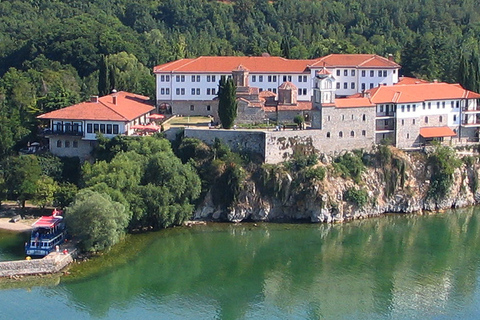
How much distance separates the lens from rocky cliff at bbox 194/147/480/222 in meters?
51.7

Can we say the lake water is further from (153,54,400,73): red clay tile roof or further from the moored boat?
(153,54,400,73): red clay tile roof

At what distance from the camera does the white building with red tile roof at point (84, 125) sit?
179ft

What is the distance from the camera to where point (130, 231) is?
49344 mm

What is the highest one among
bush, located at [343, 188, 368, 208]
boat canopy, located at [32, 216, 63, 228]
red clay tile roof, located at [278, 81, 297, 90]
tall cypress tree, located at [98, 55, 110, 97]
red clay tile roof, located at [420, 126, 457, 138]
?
tall cypress tree, located at [98, 55, 110, 97]

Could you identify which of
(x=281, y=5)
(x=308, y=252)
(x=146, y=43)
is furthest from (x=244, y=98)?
(x=281, y=5)

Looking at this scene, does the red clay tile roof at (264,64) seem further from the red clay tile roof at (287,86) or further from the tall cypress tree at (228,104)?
the tall cypress tree at (228,104)

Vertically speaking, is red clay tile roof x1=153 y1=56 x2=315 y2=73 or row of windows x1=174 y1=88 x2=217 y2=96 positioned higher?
red clay tile roof x1=153 y1=56 x2=315 y2=73

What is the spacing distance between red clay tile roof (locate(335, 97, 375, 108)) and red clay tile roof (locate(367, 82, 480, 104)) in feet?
2.50

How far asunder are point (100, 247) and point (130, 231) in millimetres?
4685

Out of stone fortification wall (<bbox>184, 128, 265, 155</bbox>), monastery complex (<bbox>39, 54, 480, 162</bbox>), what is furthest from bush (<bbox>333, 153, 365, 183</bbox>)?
stone fortification wall (<bbox>184, 128, 265, 155</bbox>)

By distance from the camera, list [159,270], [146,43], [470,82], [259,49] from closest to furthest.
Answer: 1. [159,270]
2. [470,82]
3. [259,49]
4. [146,43]

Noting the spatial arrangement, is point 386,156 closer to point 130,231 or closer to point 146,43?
point 130,231

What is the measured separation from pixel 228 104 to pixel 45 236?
49.4 feet

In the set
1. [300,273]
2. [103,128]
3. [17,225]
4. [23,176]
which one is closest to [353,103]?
[300,273]
